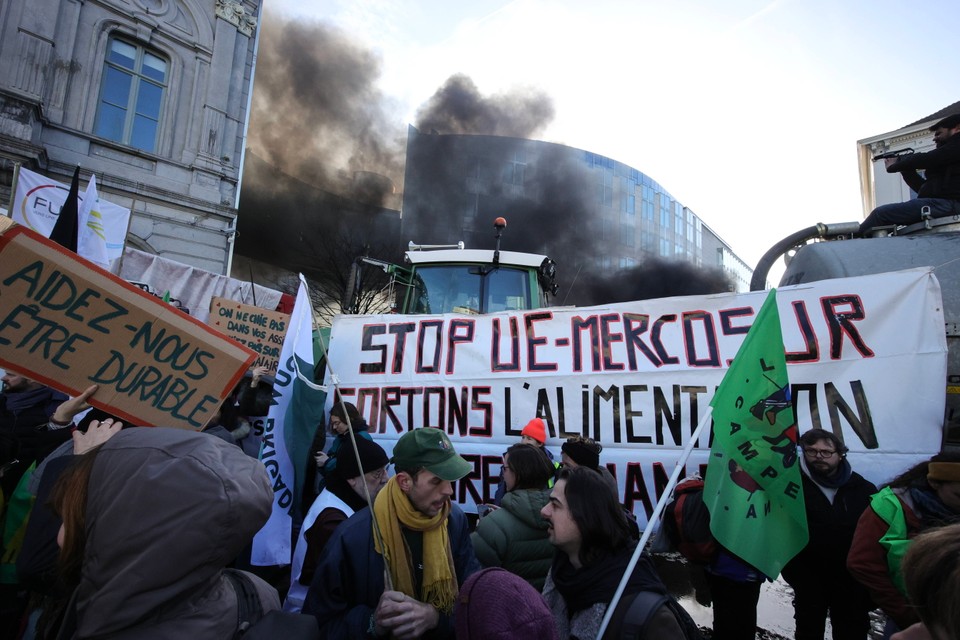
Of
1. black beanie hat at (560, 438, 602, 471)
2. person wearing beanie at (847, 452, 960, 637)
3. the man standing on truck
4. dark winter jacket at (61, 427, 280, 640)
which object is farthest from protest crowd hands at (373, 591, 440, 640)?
the man standing on truck

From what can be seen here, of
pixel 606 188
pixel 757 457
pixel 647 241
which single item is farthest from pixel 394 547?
pixel 647 241

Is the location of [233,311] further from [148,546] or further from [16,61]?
[16,61]

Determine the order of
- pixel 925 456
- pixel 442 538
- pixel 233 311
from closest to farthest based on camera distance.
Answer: pixel 442 538 < pixel 925 456 < pixel 233 311

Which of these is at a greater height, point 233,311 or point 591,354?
point 233,311

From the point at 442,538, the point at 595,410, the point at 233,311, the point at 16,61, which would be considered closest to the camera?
the point at 442,538

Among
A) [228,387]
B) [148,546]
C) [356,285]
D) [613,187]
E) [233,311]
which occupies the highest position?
[613,187]

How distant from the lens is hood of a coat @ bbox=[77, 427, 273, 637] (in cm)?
101

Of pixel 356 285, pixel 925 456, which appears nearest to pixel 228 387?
pixel 356 285

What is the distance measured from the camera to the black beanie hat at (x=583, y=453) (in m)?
2.94

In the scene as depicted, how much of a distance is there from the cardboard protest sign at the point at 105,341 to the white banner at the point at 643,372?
7.27ft

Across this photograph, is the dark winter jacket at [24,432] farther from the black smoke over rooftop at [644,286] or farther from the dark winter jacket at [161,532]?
the black smoke over rooftop at [644,286]

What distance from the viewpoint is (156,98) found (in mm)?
12656

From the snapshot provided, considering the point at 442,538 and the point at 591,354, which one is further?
the point at 591,354

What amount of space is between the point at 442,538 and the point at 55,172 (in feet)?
43.7
